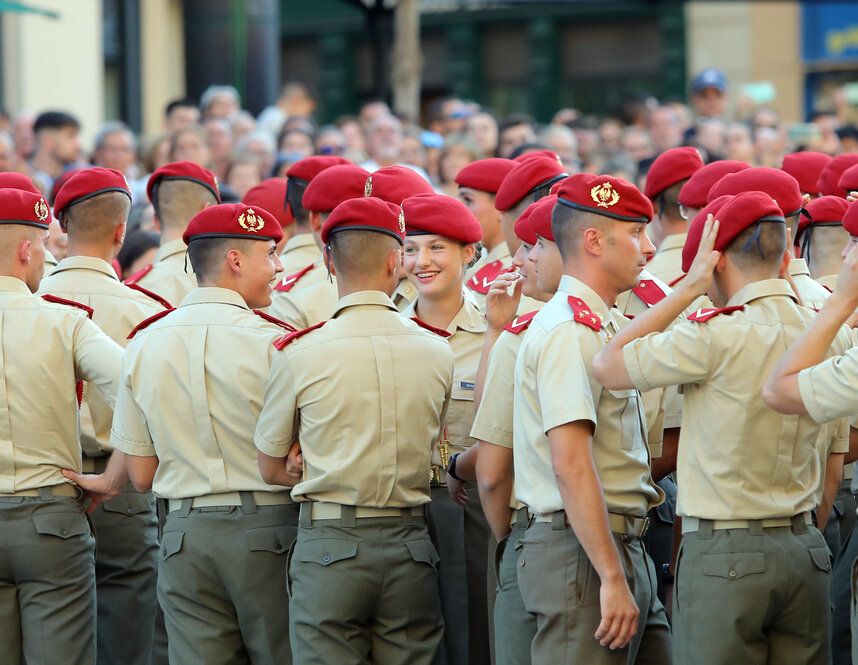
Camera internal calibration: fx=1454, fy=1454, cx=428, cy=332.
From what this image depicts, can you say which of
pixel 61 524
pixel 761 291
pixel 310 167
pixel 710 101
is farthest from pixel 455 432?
pixel 710 101

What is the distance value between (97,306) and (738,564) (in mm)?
2790

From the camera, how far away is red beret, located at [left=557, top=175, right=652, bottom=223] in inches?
171

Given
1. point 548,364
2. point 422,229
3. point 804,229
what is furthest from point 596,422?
point 804,229

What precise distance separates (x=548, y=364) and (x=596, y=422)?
219mm

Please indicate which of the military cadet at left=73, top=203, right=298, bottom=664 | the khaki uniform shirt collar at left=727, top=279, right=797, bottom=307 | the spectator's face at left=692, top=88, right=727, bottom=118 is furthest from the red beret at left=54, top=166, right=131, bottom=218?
the spectator's face at left=692, top=88, right=727, bottom=118

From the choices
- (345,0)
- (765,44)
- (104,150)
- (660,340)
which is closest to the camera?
(660,340)

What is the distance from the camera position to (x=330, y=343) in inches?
184

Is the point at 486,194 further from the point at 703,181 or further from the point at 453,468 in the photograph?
the point at 453,468

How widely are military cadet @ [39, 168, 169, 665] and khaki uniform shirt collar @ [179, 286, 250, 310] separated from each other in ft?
2.44

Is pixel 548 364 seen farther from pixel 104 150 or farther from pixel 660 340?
pixel 104 150

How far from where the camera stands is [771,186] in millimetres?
4766

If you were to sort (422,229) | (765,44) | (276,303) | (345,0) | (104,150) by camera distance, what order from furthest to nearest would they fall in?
1. (765,44)
2. (345,0)
3. (104,150)
4. (276,303)
5. (422,229)

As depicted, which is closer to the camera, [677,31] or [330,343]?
[330,343]

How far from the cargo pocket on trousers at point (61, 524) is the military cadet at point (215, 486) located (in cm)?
45
